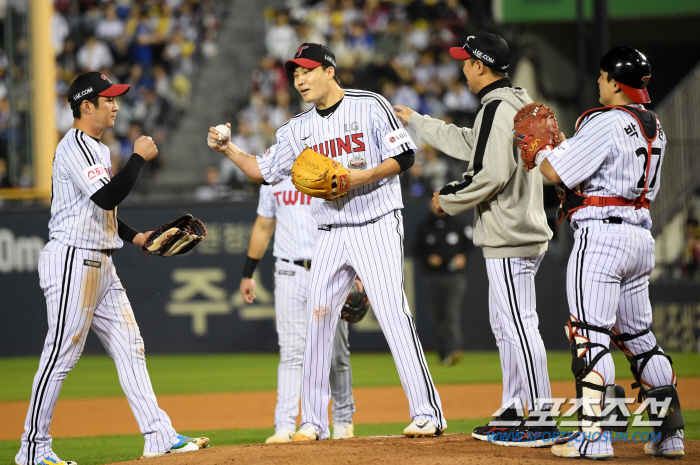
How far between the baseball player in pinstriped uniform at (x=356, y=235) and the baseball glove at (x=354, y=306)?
0.84 meters

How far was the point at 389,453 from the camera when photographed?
179 inches

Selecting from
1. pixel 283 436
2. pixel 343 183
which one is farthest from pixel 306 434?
pixel 343 183

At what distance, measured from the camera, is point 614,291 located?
4441 millimetres

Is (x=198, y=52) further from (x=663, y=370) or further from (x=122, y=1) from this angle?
(x=663, y=370)

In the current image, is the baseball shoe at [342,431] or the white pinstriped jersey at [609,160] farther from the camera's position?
the baseball shoe at [342,431]

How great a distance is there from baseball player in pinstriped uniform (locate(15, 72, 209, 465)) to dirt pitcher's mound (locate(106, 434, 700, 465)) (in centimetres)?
66

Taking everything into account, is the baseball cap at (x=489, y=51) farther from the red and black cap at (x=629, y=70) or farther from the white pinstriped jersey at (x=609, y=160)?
the white pinstriped jersey at (x=609, y=160)

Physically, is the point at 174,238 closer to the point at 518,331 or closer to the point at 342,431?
the point at 342,431

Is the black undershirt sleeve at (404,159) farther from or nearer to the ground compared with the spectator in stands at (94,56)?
nearer to the ground

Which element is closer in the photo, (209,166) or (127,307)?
(127,307)

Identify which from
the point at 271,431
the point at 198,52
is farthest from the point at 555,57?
the point at 271,431

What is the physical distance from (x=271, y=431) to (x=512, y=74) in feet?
36.8

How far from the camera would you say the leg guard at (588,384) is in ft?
14.4

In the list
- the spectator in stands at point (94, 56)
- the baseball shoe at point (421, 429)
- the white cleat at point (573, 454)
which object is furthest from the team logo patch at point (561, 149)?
the spectator in stands at point (94, 56)
